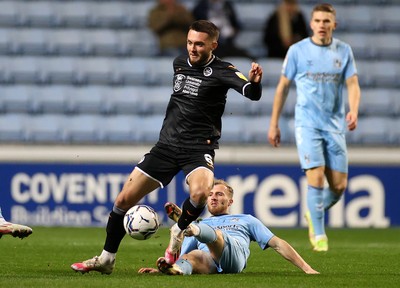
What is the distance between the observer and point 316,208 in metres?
9.41

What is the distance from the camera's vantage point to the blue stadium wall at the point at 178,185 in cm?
1210

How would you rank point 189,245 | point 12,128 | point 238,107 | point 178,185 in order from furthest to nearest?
point 238,107
point 12,128
point 178,185
point 189,245

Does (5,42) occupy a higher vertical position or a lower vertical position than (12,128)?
higher

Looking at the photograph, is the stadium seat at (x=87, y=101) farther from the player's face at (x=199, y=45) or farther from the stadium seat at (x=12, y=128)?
the player's face at (x=199, y=45)

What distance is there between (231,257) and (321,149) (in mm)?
2680

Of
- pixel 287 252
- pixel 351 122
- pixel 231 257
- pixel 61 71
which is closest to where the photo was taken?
pixel 287 252

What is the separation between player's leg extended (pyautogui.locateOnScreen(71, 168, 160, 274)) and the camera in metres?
6.87

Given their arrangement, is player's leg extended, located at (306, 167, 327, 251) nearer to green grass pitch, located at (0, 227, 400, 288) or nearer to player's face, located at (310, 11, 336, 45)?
green grass pitch, located at (0, 227, 400, 288)

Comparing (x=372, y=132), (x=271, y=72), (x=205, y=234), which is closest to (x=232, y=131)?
(x=271, y=72)

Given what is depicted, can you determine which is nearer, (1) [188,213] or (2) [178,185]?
(1) [188,213]

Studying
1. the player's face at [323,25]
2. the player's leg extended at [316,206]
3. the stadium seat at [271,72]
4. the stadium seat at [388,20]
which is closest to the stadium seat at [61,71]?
the stadium seat at [271,72]

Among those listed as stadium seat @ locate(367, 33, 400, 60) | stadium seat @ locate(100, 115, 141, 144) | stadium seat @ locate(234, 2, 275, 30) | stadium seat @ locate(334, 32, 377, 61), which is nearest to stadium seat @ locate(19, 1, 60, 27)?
stadium seat @ locate(100, 115, 141, 144)

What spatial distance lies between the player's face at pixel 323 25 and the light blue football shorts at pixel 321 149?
0.82 metres

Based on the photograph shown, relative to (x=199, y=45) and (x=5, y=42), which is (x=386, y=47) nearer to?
(x=5, y=42)
